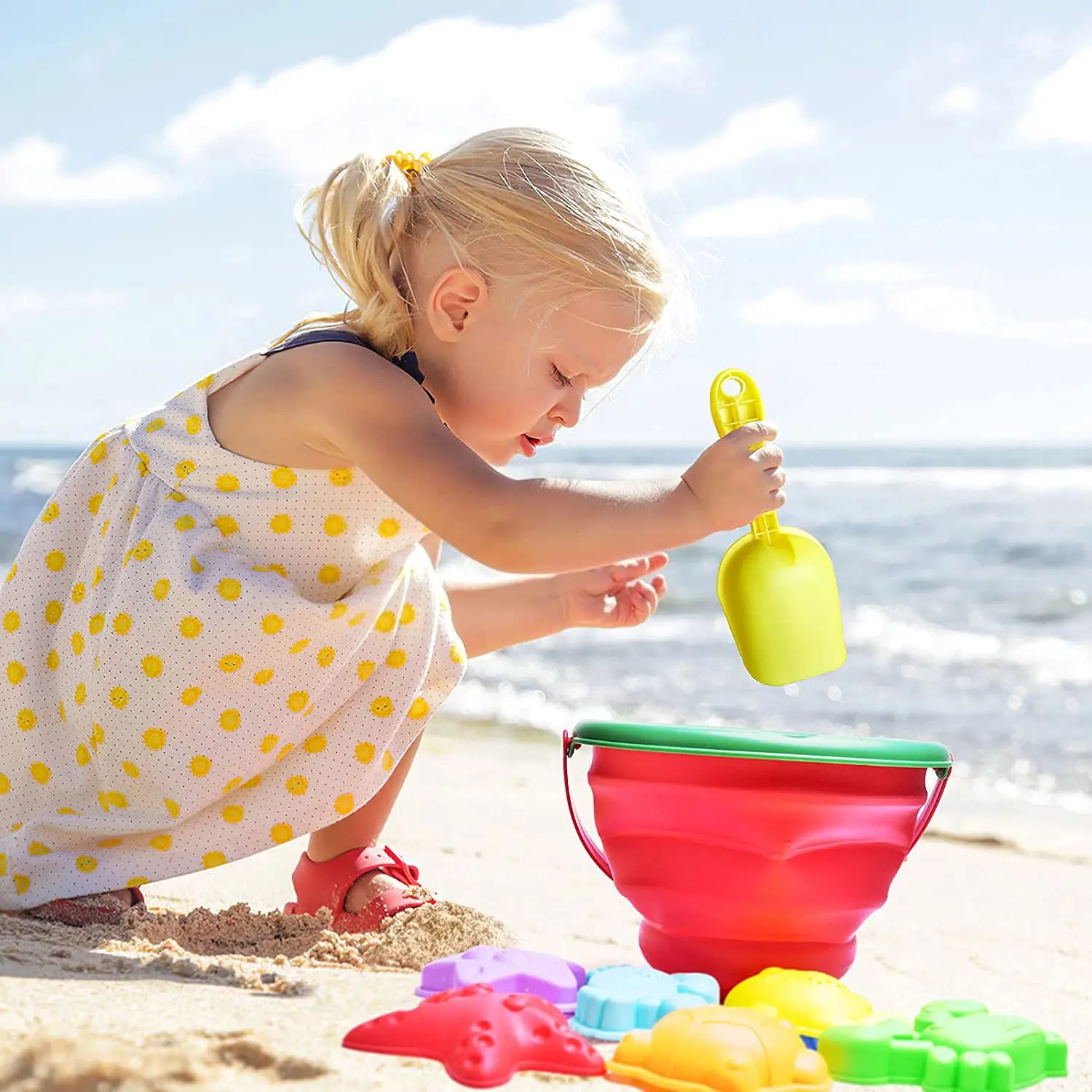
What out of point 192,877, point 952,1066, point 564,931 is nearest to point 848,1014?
point 952,1066

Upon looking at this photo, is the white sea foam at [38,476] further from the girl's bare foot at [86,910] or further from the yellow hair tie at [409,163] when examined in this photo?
the girl's bare foot at [86,910]

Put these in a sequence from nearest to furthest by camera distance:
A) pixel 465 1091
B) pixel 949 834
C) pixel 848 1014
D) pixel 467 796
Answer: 1. pixel 465 1091
2. pixel 848 1014
3. pixel 949 834
4. pixel 467 796

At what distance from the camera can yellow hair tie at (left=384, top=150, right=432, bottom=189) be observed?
1.92 m

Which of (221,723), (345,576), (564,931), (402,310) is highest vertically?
(402,310)

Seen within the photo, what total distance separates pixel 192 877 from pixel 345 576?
0.63m

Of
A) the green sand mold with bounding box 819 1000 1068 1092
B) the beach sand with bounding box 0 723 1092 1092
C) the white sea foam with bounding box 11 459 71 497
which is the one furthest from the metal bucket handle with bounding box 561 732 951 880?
the white sea foam with bounding box 11 459 71 497

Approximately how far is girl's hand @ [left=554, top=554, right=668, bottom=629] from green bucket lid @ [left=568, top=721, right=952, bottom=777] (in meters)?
0.75

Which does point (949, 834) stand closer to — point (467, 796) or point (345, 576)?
point (467, 796)

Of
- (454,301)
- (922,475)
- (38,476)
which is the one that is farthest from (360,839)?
(38,476)

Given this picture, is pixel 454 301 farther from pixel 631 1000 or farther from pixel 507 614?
pixel 631 1000

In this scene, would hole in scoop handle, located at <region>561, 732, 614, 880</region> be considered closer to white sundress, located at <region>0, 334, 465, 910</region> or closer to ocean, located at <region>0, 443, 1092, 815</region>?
white sundress, located at <region>0, 334, 465, 910</region>

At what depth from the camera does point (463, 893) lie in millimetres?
2150

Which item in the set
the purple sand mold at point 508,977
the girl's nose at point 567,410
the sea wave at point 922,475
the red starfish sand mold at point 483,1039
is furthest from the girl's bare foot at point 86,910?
the sea wave at point 922,475

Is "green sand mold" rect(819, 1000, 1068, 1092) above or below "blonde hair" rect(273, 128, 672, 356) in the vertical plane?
below
